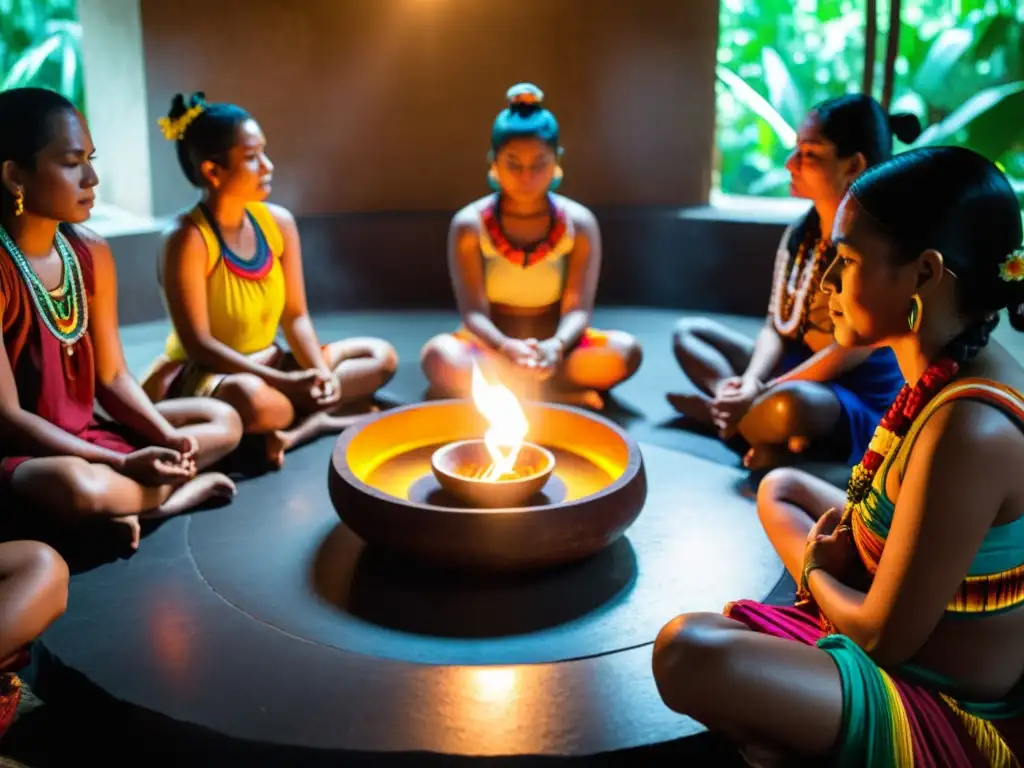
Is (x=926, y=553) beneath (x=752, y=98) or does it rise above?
beneath

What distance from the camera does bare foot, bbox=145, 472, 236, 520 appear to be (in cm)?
300

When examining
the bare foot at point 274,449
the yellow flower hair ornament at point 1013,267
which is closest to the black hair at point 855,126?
the yellow flower hair ornament at point 1013,267

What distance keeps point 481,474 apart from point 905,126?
5.85 feet

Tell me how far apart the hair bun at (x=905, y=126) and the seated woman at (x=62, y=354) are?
7.69 feet

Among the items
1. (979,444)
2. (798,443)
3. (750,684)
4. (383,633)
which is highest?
(979,444)

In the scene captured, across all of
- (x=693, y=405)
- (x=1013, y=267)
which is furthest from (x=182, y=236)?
(x=1013, y=267)

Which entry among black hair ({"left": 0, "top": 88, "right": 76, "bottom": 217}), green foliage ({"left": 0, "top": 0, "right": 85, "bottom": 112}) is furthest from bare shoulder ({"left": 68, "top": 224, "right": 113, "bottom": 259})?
green foliage ({"left": 0, "top": 0, "right": 85, "bottom": 112})

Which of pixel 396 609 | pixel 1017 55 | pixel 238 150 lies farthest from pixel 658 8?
pixel 396 609

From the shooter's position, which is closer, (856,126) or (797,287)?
(856,126)

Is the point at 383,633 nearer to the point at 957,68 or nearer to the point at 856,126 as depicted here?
the point at 856,126

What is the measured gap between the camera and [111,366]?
298cm

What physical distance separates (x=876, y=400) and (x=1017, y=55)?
4.17 m

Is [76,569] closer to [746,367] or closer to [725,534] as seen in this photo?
[725,534]

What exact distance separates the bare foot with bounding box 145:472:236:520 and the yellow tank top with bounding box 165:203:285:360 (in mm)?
585
